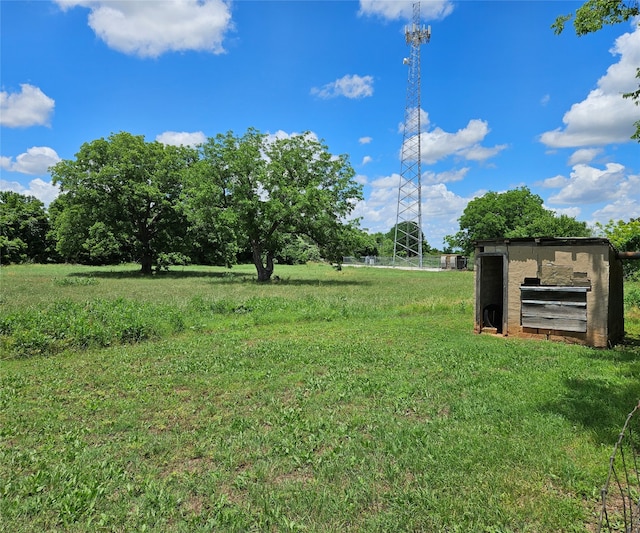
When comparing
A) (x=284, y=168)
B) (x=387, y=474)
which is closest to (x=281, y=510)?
(x=387, y=474)

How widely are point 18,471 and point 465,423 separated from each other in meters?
4.81

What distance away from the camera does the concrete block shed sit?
9359 millimetres

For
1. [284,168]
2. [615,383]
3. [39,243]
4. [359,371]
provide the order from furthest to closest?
[39,243] < [284,168] < [359,371] < [615,383]

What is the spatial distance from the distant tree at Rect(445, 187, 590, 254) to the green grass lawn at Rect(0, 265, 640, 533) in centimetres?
5495

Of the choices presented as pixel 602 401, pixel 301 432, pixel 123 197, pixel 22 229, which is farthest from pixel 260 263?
pixel 22 229

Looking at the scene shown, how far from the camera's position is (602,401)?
5504 millimetres

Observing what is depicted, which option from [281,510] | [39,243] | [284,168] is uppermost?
[284,168]

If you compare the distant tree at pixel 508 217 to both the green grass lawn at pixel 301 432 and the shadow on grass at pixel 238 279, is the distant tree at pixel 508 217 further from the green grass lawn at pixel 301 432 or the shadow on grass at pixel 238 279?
the green grass lawn at pixel 301 432

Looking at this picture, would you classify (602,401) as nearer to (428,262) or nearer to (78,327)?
(78,327)

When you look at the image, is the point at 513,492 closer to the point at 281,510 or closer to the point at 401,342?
the point at 281,510

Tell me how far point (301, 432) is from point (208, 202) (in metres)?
25.2

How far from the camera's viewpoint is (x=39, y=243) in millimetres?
48156

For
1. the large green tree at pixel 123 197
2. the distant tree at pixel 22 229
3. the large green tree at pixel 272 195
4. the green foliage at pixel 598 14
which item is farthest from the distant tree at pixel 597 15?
the distant tree at pixel 22 229

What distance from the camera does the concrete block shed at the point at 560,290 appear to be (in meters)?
9.36
